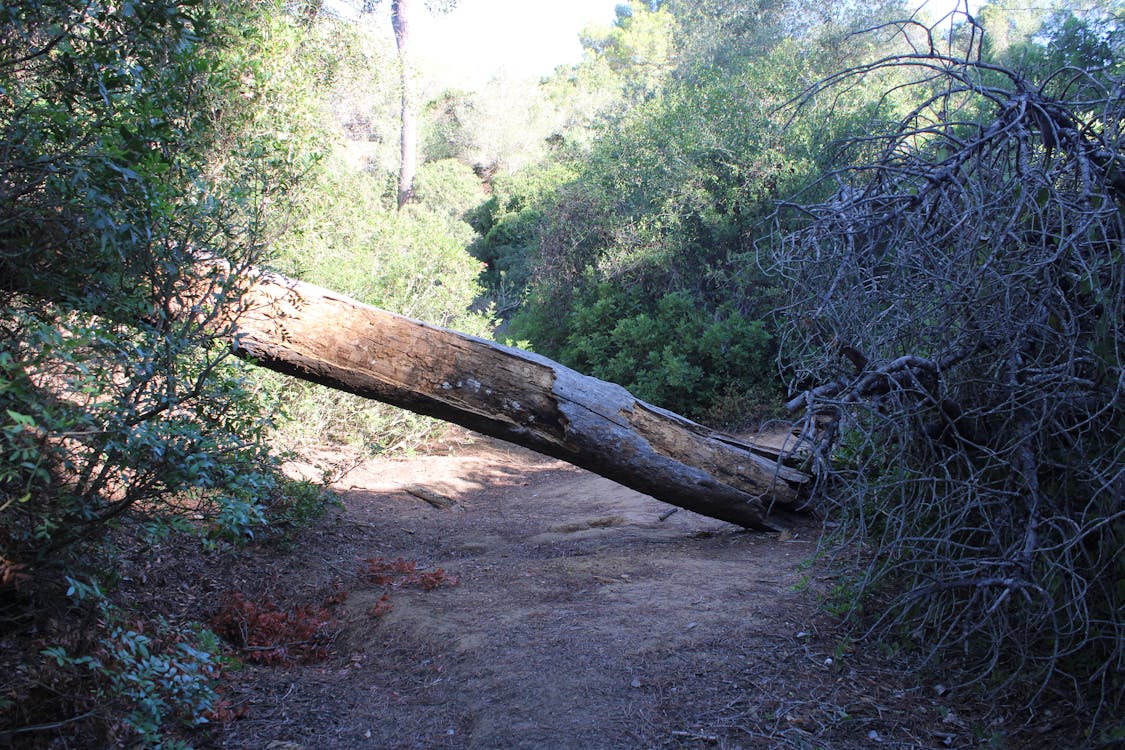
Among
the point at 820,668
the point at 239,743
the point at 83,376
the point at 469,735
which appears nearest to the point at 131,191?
the point at 83,376

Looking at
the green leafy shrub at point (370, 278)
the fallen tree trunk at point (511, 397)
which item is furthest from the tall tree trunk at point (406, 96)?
the fallen tree trunk at point (511, 397)

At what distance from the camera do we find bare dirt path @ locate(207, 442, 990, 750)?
3314 mm

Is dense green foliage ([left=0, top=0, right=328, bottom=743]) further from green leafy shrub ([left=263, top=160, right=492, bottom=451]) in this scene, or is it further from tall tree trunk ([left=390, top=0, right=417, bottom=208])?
tall tree trunk ([left=390, top=0, right=417, bottom=208])

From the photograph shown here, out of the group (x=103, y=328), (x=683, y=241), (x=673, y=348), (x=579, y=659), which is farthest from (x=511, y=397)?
(x=683, y=241)

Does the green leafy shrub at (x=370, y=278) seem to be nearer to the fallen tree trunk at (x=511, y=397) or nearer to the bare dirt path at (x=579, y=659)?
the fallen tree trunk at (x=511, y=397)

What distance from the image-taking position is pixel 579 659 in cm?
395

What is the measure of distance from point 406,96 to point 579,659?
52.4 feet

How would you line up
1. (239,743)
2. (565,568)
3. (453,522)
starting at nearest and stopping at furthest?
(239,743), (565,568), (453,522)

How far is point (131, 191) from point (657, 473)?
4.16 meters

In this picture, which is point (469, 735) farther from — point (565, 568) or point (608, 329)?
point (608, 329)

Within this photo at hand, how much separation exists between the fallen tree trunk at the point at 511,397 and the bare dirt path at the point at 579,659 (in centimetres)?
54

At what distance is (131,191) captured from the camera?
9.80ft

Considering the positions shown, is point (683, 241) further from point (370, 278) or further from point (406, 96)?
point (406, 96)

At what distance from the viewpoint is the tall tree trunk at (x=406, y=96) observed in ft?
55.6
